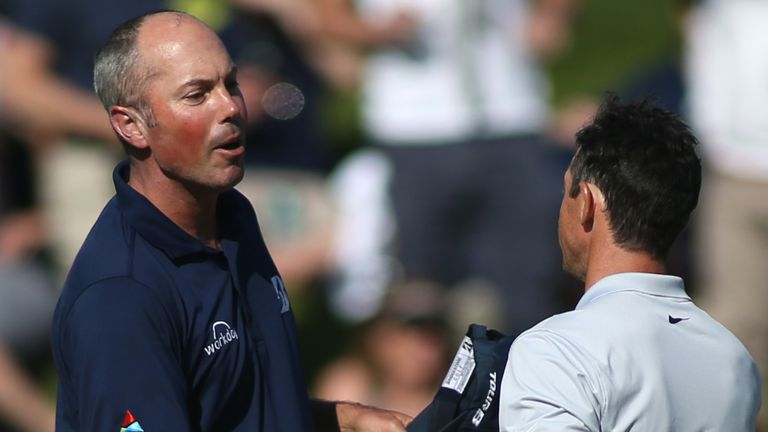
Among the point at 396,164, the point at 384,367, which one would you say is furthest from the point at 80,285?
the point at 396,164

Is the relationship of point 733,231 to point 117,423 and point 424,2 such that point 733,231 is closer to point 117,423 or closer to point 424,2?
point 424,2

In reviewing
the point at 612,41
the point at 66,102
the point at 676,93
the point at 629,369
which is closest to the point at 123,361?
the point at 629,369

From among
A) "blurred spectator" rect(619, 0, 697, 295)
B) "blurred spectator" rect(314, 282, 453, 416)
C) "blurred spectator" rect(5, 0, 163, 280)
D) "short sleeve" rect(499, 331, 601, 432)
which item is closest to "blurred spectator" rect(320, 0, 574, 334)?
"blurred spectator" rect(314, 282, 453, 416)

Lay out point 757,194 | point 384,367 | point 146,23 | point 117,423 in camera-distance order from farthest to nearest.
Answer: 1. point 757,194
2. point 384,367
3. point 146,23
4. point 117,423

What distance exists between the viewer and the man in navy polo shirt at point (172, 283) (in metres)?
3.20

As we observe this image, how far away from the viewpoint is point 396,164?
7645 mm

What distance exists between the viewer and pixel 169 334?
129 inches

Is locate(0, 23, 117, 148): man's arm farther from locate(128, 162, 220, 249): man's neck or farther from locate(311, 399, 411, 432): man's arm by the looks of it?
locate(128, 162, 220, 249): man's neck

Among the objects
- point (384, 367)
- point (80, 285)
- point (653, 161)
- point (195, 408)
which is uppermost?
point (653, 161)

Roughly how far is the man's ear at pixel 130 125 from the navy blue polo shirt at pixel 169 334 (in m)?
0.10

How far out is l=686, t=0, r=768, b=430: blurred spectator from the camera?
743 cm

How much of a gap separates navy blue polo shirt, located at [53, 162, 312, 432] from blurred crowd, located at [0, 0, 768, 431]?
3525 mm

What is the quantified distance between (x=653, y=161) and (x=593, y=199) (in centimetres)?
16

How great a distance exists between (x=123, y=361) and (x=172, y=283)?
0.81 feet
